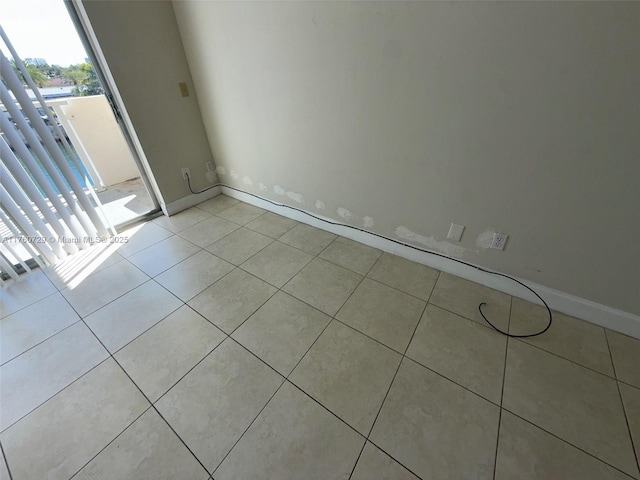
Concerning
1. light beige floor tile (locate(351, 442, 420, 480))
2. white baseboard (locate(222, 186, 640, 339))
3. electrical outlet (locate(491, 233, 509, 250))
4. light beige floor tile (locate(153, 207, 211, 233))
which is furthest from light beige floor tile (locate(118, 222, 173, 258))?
electrical outlet (locate(491, 233, 509, 250))

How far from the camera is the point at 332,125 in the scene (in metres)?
1.79

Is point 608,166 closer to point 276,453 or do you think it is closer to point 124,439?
point 276,453

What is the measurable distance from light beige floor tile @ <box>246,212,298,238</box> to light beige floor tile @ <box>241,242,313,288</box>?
209 mm

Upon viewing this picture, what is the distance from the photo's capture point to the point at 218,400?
1.14 meters

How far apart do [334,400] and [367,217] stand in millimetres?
1285

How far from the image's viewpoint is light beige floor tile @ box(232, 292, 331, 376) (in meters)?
1.31

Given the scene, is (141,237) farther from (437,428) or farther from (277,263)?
(437,428)

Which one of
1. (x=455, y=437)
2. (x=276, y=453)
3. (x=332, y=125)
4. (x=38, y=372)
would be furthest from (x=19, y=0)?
(x=455, y=437)

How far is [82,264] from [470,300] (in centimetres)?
295

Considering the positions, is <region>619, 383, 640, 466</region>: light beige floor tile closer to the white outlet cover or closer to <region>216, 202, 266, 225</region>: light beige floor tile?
the white outlet cover

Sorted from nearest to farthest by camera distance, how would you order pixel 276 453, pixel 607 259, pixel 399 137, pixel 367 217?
pixel 276 453 < pixel 607 259 < pixel 399 137 < pixel 367 217

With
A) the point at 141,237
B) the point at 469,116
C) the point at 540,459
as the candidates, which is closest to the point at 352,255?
the point at 469,116

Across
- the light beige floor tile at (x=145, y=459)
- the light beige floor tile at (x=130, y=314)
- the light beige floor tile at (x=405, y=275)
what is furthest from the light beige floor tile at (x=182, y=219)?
the light beige floor tile at (x=405, y=275)

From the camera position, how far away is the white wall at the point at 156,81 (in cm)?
194
